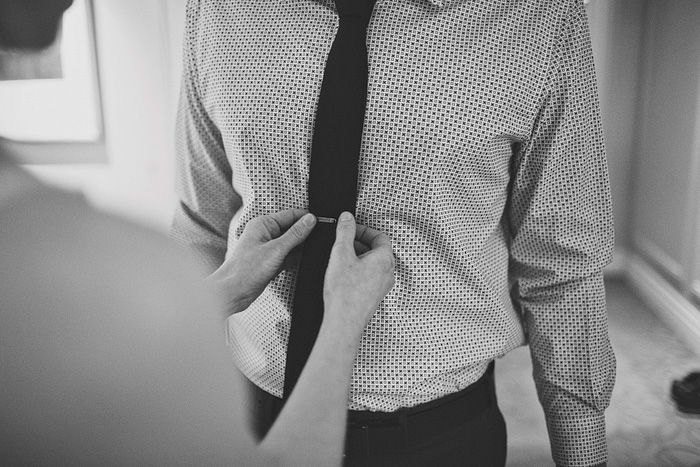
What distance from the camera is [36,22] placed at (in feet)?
1.57

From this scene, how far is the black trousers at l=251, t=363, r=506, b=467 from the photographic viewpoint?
1.03 m

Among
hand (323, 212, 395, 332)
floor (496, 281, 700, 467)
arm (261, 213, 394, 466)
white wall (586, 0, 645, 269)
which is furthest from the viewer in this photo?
white wall (586, 0, 645, 269)

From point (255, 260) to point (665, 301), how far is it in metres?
2.77

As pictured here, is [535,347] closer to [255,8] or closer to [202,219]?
[202,219]

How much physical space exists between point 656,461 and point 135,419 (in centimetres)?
207

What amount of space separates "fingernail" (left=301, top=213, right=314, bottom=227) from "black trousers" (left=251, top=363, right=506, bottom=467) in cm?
33

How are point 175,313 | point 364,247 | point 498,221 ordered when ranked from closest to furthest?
1. point 175,313
2. point 364,247
3. point 498,221

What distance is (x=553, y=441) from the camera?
117 centimetres

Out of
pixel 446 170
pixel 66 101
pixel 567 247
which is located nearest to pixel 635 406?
pixel 567 247

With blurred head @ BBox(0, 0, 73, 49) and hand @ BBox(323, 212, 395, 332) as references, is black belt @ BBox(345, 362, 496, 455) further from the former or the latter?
blurred head @ BBox(0, 0, 73, 49)

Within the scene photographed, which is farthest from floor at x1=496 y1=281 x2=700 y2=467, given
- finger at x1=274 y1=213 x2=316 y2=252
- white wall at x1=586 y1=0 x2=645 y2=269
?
finger at x1=274 y1=213 x2=316 y2=252

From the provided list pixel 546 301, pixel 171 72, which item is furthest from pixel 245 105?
pixel 171 72

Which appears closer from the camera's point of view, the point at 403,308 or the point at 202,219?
the point at 403,308

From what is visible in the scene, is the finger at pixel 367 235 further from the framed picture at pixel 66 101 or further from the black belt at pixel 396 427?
the framed picture at pixel 66 101
